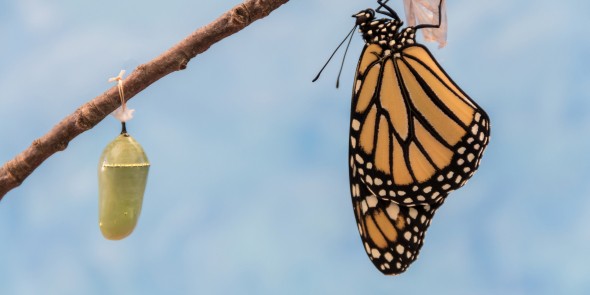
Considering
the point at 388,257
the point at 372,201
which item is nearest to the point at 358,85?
the point at 372,201

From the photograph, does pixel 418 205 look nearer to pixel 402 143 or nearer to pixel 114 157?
pixel 402 143

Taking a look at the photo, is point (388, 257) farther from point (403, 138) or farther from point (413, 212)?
point (403, 138)

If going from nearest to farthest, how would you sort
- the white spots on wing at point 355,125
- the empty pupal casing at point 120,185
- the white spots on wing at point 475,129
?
the white spots on wing at point 475,129
the white spots on wing at point 355,125
the empty pupal casing at point 120,185

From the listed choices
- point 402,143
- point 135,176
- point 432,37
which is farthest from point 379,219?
point 135,176

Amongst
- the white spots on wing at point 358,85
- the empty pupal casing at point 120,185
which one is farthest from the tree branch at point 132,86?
the white spots on wing at point 358,85

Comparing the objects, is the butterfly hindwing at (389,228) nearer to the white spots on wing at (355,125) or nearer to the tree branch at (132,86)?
the white spots on wing at (355,125)

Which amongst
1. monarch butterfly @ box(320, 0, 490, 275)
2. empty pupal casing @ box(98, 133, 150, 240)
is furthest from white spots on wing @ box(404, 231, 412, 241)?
empty pupal casing @ box(98, 133, 150, 240)
